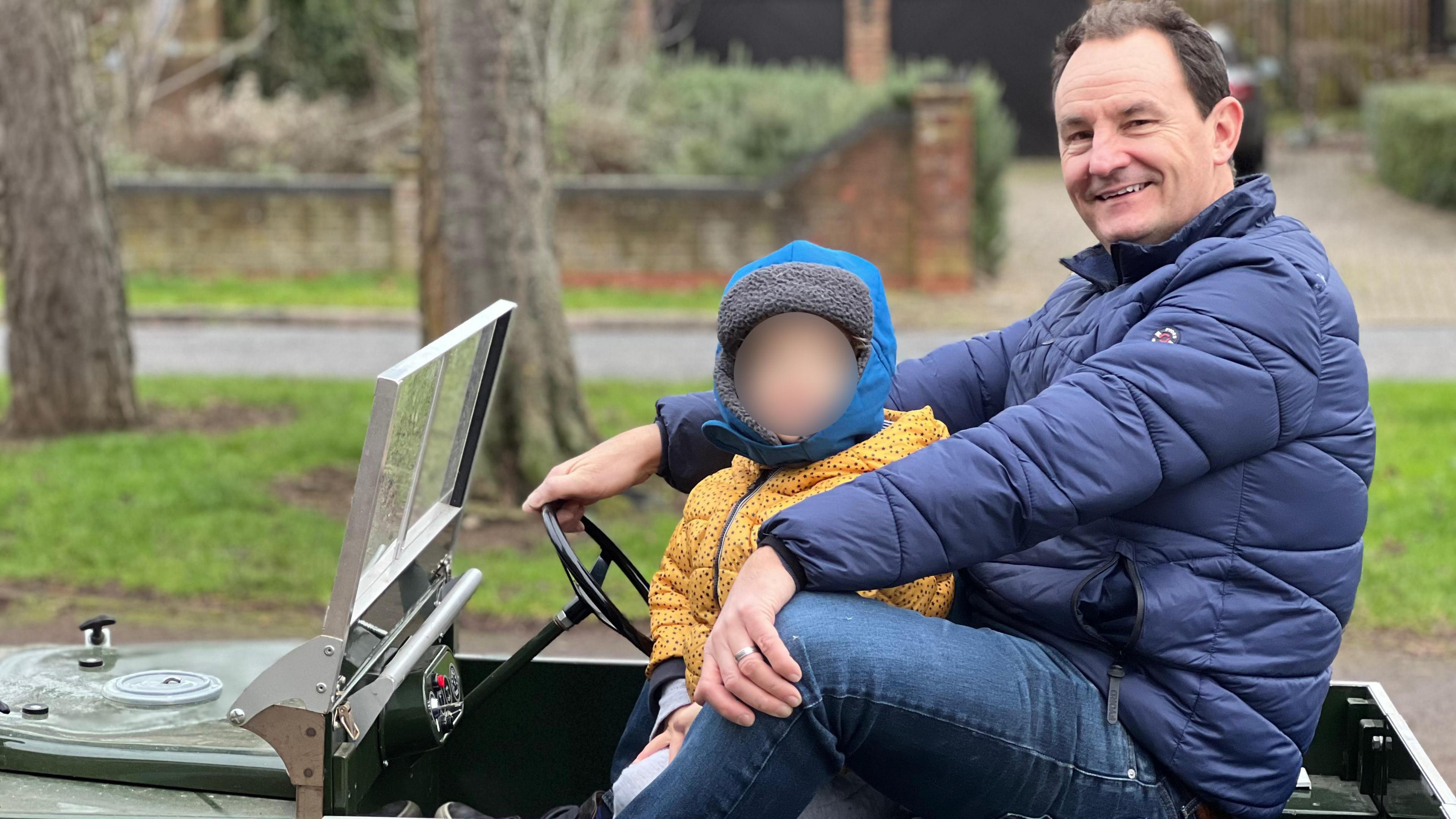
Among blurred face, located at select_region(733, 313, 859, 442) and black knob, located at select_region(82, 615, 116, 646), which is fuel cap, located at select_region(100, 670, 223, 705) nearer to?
black knob, located at select_region(82, 615, 116, 646)

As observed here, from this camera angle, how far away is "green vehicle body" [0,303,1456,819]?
2.12 metres

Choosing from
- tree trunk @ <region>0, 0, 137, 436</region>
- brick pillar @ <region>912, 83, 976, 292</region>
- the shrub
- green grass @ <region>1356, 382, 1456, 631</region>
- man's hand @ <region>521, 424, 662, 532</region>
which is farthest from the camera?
the shrub

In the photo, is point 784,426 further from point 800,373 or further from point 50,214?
point 50,214

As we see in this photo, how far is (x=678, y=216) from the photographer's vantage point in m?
13.2

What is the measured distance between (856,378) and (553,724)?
1.02m

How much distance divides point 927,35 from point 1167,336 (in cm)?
2102

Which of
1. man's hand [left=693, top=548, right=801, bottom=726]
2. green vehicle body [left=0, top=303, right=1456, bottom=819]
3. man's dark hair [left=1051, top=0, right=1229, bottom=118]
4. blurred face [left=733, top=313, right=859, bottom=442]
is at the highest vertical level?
man's dark hair [left=1051, top=0, right=1229, bottom=118]

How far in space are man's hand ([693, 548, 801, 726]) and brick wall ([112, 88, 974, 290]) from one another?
36.2 ft

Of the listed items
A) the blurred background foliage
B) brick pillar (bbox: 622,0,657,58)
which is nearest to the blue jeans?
the blurred background foliage

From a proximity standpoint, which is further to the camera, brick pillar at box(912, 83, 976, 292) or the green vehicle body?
brick pillar at box(912, 83, 976, 292)

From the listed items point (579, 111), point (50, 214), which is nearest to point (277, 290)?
point (579, 111)

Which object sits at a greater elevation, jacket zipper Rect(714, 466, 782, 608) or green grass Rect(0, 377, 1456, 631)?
jacket zipper Rect(714, 466, 782, 608)

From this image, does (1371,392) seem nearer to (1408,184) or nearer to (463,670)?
(463,670)

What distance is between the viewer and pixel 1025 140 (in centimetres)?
2227
